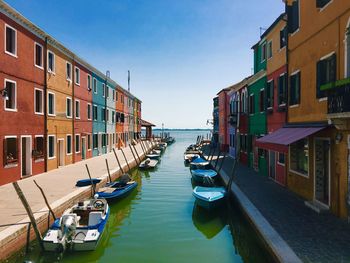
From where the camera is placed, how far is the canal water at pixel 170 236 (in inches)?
391

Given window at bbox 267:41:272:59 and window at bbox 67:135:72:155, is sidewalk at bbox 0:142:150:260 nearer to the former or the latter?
window at bbox 67:135:72:155

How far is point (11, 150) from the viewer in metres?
17.9

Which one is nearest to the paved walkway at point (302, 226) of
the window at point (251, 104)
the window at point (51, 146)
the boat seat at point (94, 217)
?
the boat seat at point (94, 217)

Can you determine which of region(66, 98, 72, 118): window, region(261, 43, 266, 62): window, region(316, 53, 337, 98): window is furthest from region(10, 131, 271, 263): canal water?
region(66, 98, 72, 118): window

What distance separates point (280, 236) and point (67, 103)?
858 inches

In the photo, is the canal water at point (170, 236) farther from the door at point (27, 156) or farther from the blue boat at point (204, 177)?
the door at point (27, 156)

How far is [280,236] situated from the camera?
9.26 meters

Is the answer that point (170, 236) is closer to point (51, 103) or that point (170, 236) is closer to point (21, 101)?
point (21, 101)

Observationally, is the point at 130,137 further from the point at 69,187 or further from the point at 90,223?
the point at 90,223

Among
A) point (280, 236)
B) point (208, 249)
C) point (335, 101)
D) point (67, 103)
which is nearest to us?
point (280, 236)

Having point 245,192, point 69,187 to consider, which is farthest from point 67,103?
point 245,192

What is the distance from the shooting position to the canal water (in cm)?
994

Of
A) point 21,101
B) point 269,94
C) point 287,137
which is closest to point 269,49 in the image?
point 269,94

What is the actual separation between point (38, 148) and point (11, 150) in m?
3.08
